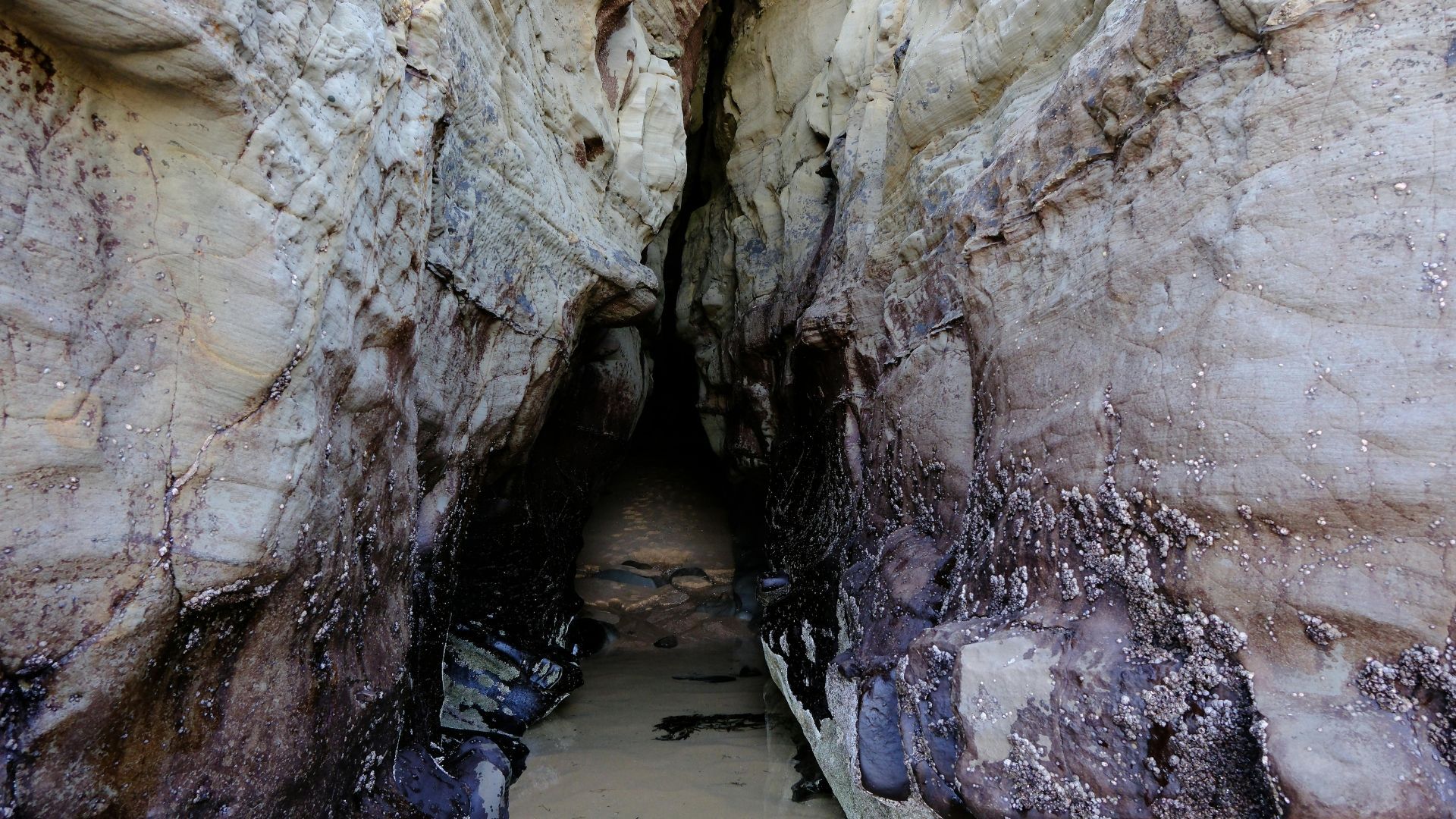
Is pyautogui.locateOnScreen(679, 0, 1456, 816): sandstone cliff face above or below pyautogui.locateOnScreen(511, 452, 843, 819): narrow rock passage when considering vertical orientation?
above

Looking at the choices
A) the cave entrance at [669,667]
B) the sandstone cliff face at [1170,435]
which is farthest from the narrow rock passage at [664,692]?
the sandstone cliff face at [1170,435]

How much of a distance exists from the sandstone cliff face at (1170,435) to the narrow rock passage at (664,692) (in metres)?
0.61

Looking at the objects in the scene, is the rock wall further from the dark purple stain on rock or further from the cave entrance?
the dark purple stain on rock

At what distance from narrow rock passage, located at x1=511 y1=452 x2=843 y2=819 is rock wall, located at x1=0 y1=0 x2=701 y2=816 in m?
1.24

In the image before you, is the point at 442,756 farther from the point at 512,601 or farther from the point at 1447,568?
the point at 1447,568

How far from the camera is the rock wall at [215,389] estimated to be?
172 cm

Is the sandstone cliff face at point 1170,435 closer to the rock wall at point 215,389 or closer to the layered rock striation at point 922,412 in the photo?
the layered rock striation at point 922,412

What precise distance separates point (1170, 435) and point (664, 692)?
3848 millimetres

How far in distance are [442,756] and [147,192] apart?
8.47 feet

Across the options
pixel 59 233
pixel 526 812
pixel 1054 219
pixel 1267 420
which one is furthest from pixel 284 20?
pixel 526 812

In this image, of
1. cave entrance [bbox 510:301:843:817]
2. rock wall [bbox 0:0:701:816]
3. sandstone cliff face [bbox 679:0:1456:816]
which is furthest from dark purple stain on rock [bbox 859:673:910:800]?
rock wall [bbox 0:0:701:816]

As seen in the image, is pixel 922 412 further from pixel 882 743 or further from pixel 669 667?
pixel 669 667

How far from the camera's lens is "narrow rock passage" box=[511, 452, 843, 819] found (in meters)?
3.72

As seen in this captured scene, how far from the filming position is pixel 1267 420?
190 centimetres
